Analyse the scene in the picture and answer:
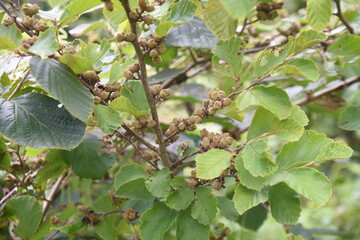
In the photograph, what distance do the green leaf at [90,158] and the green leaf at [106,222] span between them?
0.30 ft

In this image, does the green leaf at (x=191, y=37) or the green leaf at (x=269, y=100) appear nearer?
the green leaf at (x=269, y=100)

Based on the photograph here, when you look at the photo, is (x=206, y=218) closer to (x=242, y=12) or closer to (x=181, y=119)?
(x=181, y=119)

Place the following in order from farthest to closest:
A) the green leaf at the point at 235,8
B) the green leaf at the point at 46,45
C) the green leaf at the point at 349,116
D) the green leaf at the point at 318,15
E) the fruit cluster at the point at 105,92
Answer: the green leaf at the point at 349,116 → the green leaf at the point at 318,15 → the fruit cluster at the point at 105,92 → the green leaf at the point at 46,45 → the green leaf at the point at 235,8

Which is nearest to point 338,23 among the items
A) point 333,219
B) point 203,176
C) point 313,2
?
point 313,2

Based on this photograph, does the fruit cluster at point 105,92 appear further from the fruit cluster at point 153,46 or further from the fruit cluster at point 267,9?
the fruit cluster at point 267,9

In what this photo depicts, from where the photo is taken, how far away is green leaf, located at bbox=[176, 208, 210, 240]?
70cm

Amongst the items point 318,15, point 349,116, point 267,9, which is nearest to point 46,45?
point 318,15

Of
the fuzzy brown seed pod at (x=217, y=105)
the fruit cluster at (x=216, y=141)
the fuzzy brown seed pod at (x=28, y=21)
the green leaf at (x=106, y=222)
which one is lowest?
the green leaf at (x=106, y=222)

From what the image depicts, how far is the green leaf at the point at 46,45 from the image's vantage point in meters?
0.58

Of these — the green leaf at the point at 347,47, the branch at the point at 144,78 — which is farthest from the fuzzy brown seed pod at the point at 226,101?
the green leaf at the point at 347,47

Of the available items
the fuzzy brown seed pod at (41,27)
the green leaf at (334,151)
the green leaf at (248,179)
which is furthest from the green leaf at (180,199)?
the fuzzy brown seed pod at (41,27)

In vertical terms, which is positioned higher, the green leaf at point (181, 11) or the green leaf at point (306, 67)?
the green leaf at point (181, 11)

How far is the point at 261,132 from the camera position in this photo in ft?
2.20

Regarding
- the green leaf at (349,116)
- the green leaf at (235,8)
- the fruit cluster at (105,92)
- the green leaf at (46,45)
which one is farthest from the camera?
the green leaf at (349,116)
